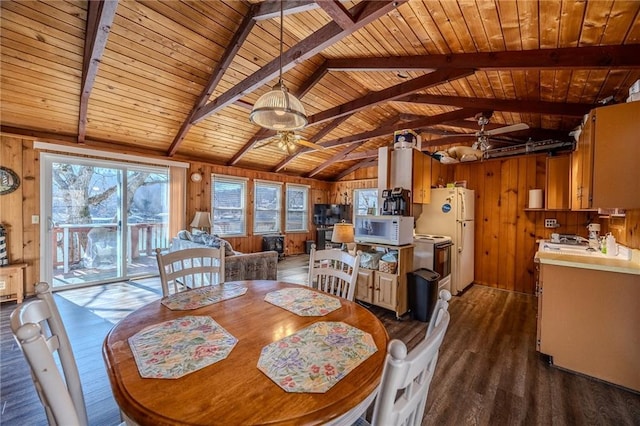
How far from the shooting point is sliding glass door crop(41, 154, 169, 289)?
4105 mm

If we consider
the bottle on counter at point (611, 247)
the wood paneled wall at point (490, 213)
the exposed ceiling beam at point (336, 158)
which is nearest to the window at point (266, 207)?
the exposed ceiling beam at point (336, 158)

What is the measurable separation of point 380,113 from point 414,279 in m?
3.49

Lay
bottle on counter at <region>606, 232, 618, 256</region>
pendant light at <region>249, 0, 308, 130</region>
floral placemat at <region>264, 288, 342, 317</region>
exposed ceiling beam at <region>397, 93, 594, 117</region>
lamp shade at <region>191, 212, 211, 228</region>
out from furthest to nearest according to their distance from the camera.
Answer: lamp shade at <region>191, 212, 211, 228</region>
exposed ceiling beam at <region>397, 93, 594, 117</region>
bottle on counter at <region>606, 232, 618, 256</region>
pendant light at <region>249, 0, 308, 130</region>
floral placemat at <region>264, 288, 342, 317</region>

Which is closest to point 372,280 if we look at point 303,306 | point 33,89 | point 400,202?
point 400,202

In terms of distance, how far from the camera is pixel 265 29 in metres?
3.09

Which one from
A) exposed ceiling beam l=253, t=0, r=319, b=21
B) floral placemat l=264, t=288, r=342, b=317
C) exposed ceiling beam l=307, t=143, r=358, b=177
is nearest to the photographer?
floral placemat l=264, t=288, r=342, b=317

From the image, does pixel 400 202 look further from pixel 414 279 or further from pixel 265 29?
pixel 265 29

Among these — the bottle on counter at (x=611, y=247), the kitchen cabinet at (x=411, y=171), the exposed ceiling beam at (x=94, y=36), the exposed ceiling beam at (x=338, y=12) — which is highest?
the exposed ceiling beam at (x=94, y=36)

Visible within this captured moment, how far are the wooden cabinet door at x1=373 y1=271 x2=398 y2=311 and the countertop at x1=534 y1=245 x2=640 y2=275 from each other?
1.43 metres

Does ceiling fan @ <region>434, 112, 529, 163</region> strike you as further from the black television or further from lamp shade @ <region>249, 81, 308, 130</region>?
the black television

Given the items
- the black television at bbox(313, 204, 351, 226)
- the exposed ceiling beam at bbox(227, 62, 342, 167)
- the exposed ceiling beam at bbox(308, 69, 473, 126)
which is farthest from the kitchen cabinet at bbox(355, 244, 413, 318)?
the black television at bbox(313, 204, 351, 226)

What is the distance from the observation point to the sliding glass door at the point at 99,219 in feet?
13.5

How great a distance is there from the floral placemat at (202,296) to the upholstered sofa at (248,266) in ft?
5.65

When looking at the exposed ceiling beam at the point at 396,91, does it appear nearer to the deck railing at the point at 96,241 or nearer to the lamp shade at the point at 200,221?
the lamp shade at the point at 200,221
